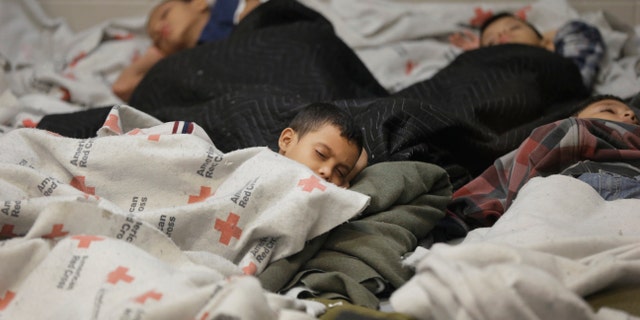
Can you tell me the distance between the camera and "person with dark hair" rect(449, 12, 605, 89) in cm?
193

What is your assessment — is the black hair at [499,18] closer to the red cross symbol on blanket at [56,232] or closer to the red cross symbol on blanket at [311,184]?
the red cross symbol on blanket at [311,184]

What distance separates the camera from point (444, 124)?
54.8 inches

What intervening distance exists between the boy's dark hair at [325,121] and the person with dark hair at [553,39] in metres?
0.81

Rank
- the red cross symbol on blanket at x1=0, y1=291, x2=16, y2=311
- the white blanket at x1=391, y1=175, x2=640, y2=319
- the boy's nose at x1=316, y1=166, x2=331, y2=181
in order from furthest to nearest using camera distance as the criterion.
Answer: the boy's nose at x1=316, y1=166, x2=331, y2=181, the red cross symbol on blanket at x1=0, y1=291, x2=16, y2=311, the white blanket at x1=391, y1=175, x2=640, y2=319

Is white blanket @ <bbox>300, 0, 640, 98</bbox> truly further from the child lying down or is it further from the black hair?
the child lying down

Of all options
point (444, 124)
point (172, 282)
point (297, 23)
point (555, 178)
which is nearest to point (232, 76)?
point (297, 23)

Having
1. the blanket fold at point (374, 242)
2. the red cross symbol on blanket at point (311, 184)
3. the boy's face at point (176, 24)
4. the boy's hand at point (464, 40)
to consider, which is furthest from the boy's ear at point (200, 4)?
the red cross symbol on blanket at point (311, 184)

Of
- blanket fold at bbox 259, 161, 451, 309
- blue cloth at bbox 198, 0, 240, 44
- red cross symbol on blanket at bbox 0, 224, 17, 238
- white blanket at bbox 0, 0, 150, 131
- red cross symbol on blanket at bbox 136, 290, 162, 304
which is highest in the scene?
red cross symbol on blanket at bbox 136, 290, 162, 304

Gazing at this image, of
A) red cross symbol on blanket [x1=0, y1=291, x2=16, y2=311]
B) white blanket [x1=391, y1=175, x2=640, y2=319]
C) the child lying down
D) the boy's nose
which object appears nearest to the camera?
white blanket [x1=391, y1=175, x2=640, y2=319]

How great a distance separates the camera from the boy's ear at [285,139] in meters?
1.32

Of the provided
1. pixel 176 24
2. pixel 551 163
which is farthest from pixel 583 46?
pixel 176 24

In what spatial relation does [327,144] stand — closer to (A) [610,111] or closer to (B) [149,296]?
(B) [149,296]

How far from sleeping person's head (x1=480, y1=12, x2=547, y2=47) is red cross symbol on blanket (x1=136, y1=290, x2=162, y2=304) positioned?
1367mm

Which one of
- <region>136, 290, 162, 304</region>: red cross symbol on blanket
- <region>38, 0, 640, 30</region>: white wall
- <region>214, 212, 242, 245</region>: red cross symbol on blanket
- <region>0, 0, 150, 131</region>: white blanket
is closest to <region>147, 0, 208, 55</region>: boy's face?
<region>0, 0, 150, 131</region>: white blanket
